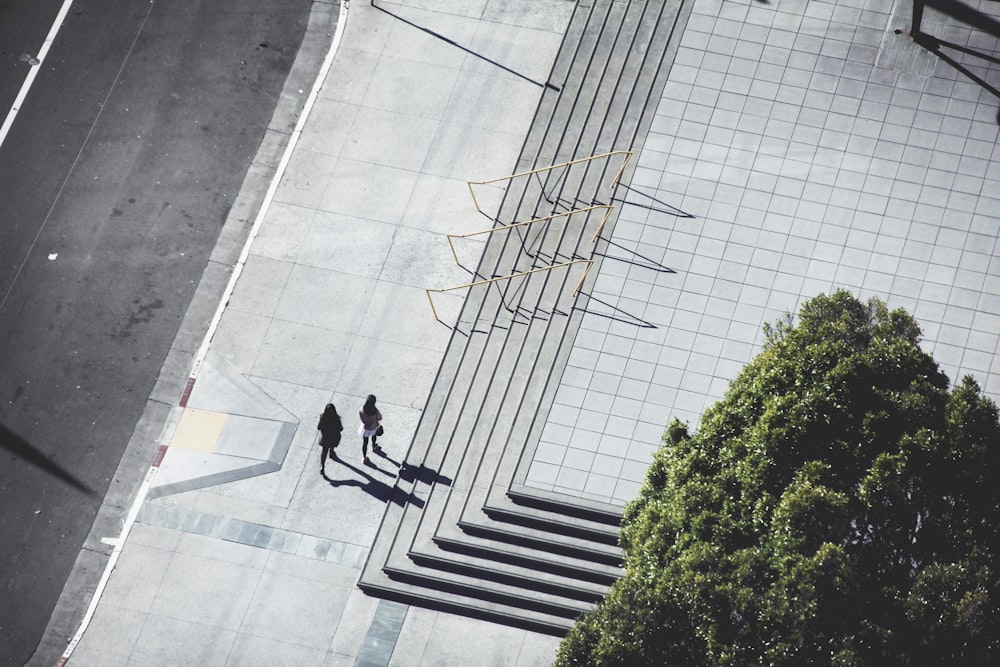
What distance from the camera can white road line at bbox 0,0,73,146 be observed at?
24938mm

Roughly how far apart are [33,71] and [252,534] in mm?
12062

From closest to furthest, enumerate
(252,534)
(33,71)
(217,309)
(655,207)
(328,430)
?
1. (328,430)
2. (252,534)
3. (655,207)
4. (217,309)
5. (33,71)

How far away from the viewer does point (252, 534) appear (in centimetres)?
2053

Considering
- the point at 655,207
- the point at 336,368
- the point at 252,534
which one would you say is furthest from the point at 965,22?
the point at 252,534

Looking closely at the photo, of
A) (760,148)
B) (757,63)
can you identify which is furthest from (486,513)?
(757,63)

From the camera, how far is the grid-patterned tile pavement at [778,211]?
20656 mm

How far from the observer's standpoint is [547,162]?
23500 millimetres

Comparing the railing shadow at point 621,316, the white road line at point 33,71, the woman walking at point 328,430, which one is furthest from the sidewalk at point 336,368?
the white road line at point 33,71

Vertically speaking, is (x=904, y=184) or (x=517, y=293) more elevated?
(x=904, y=184)

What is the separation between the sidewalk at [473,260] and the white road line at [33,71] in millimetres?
6089

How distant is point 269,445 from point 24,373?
5.02 meters

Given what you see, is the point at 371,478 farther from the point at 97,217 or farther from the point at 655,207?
the point at 97,217

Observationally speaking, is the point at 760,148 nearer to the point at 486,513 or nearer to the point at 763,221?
the point at 763,221

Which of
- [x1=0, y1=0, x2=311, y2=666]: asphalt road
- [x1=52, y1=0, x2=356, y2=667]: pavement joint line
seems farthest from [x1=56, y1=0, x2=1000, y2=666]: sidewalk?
[x1=0, y1=0, x2=311, y2=666]: asphalt road
